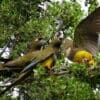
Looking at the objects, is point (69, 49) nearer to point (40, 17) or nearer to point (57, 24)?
point (57, 24)

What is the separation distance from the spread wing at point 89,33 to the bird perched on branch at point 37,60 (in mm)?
227

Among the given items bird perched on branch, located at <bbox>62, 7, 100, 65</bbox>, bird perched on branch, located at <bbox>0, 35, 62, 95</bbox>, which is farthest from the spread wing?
bird perched on branch, located at <bbox>0, 35, 62, 95</bbox>

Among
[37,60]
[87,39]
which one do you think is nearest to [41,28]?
[87,39]

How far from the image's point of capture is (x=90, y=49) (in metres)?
4.22

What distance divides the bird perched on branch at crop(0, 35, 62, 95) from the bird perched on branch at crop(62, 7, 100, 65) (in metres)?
0.19

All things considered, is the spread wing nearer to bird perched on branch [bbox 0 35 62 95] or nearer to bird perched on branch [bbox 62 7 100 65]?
bird perched on branch [bbox 62 7 100 65]

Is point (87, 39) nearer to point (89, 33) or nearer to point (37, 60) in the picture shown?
point (89, 33)

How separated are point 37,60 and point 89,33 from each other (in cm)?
67

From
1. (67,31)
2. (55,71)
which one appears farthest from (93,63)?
(67,31)

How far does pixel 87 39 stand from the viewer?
14.2ft

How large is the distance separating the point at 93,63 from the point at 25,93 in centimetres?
185

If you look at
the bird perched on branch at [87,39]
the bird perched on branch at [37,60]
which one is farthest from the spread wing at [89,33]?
the bird perched on branch at [37,60]

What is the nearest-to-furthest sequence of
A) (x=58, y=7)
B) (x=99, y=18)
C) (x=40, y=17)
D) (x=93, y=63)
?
(x=93, y=63)
(x=99, y=18)
(x=58, y=7)
(x=40, y=17)

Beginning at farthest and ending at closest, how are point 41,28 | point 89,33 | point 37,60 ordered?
1. point 41,28
2. point 89,33
3. point 37,60
